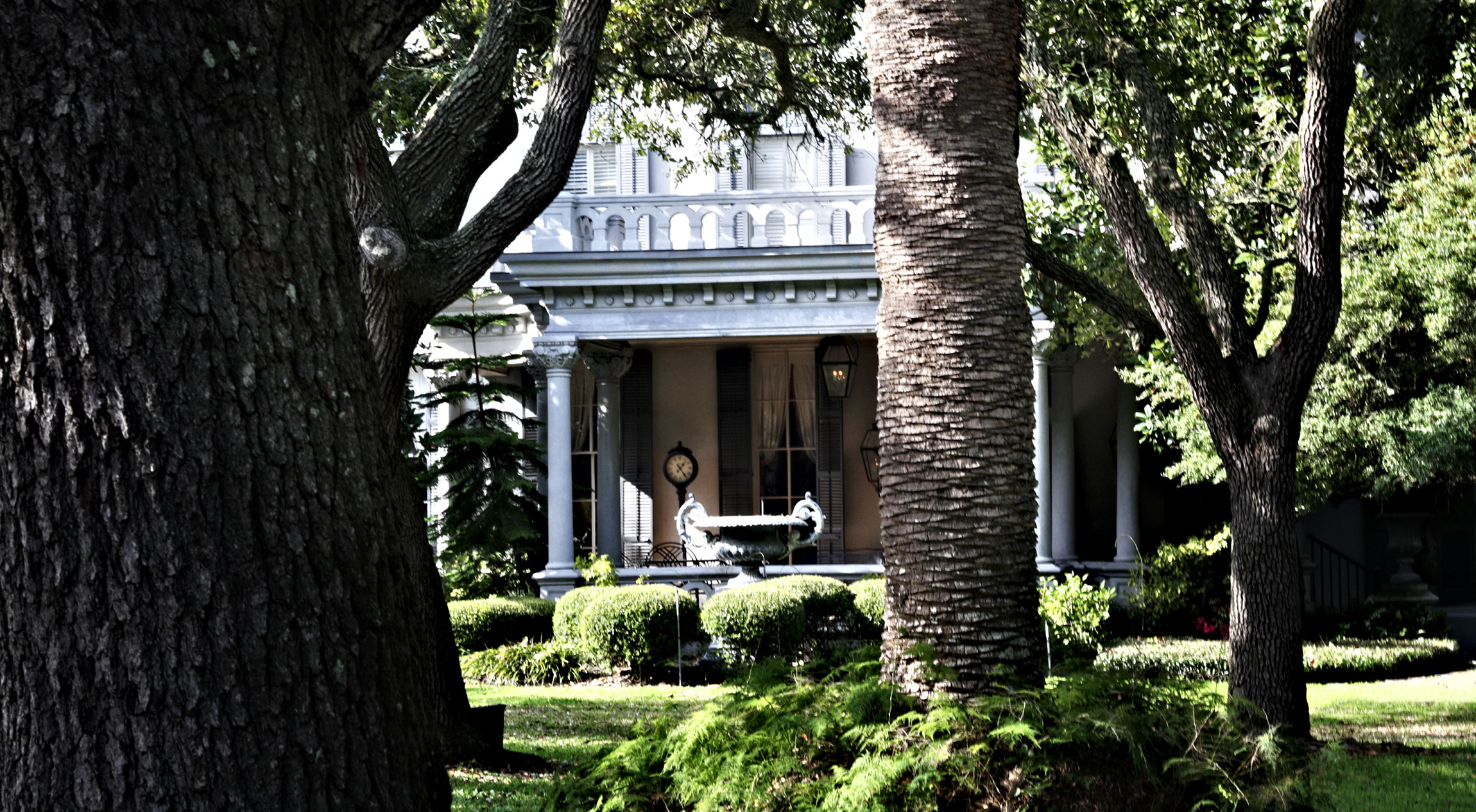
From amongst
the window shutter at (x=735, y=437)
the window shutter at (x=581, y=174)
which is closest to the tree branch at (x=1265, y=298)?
the window shutter at (x=735, y=437)

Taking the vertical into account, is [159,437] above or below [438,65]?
below

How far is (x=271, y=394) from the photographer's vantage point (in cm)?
228

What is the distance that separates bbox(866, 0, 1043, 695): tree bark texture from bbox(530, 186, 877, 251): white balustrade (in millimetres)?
12169

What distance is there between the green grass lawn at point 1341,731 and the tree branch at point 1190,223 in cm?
293

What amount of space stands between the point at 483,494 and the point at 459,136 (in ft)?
34.7

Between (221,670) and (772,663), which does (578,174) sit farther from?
(221,670)

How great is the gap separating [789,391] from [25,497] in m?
18.9

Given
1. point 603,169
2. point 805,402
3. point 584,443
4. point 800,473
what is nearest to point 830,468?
point 800,473

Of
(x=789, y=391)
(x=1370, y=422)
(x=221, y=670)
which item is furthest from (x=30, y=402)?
(x=789, y=391)

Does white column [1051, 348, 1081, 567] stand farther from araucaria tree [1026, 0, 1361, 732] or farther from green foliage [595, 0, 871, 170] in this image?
araucaria tree [1026, 0, 1361, 732]

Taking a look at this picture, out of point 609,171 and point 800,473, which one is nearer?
point 609,171

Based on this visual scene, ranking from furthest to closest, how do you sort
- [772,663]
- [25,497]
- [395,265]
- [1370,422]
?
1. [1370,422]
2. [395,265]
3. [772,663]
4. [25,497]

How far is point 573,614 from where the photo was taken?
48.6ft

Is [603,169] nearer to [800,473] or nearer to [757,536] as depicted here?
[800,473]
